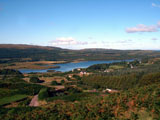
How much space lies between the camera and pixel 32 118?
1269cm

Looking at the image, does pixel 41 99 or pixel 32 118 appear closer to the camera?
pixel 32 118

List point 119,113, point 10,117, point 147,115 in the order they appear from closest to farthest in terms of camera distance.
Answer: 1. point 147,115
2. point 119,113
3. point 10,117

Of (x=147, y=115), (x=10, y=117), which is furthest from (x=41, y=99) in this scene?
(x=147, y=115)

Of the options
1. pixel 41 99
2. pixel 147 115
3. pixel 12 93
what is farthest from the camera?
Result: pixel 12 93

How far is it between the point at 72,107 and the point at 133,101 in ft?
16.1

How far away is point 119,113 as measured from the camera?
37.6ft

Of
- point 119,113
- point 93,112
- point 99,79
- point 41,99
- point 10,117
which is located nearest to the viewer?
point 119,113

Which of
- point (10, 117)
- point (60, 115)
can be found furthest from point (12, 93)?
point (60, 115)

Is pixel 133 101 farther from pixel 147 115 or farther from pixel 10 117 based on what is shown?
pixel 10 117

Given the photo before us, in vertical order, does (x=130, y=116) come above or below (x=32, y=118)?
above

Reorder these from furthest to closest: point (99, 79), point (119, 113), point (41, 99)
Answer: point (99, 79) < point (41, 99) < point (119, 113)

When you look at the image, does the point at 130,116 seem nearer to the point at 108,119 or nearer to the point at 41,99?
the point at 108,119

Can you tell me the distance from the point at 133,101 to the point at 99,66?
79126mm

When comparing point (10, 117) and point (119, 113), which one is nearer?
point (119, 113)
